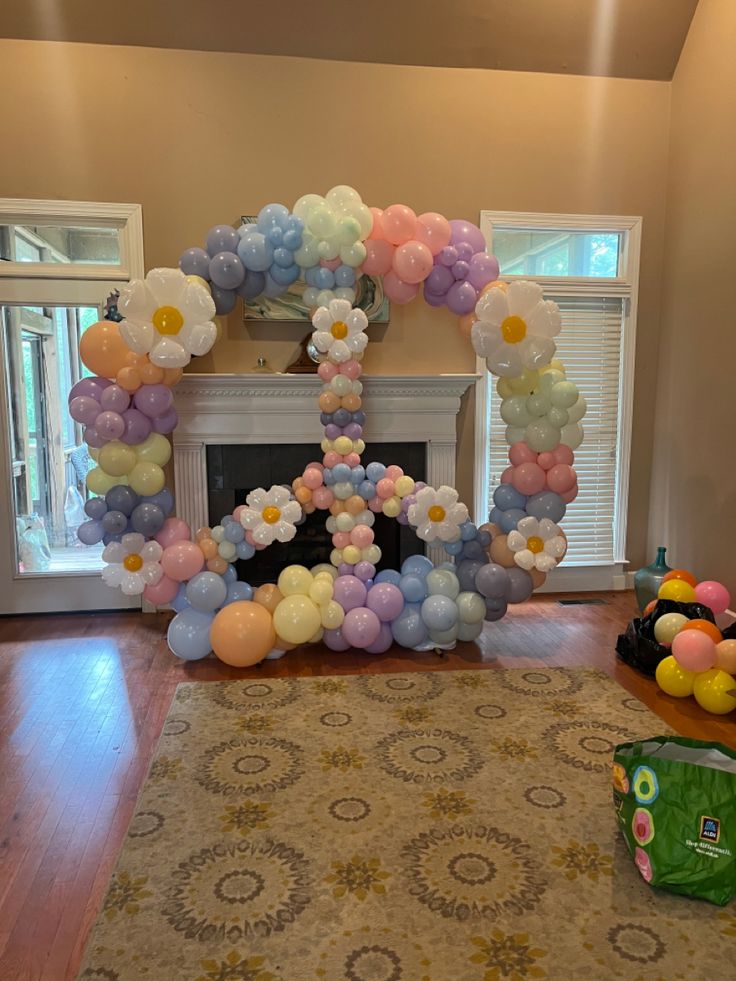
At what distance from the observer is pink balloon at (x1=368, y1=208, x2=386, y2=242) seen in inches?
132

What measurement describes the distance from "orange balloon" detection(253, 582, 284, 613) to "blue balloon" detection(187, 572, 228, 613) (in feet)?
0.57

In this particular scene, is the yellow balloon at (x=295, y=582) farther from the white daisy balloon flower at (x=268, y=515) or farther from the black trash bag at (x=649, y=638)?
the black trash bag at (x=649, y=638)

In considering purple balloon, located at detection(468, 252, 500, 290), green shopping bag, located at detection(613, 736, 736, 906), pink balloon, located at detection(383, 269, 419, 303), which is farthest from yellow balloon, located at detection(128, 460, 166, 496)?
green shopping bag, located at detection(613, 736, 736, 906)

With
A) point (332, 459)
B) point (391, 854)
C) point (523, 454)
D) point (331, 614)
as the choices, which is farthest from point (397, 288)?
point (391, 854)

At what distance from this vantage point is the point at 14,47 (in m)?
3.79

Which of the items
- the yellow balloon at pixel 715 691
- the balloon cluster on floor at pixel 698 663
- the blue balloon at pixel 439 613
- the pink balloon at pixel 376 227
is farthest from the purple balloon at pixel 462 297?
the yellow balloon at pixel 715 691

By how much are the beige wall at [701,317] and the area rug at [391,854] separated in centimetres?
153

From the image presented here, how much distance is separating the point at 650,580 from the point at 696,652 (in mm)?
993

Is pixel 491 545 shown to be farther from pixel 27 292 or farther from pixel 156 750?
pixel 27 292

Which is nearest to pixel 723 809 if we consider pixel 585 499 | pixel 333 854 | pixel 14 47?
pixel 333 854

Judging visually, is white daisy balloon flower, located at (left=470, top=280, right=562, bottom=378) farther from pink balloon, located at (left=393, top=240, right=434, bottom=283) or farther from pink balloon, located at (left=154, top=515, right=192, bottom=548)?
pink balloon, located at (left=154, top=515, right=192, bottom=548)

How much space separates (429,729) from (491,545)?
1.10 m

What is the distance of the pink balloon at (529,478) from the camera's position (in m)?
3.43

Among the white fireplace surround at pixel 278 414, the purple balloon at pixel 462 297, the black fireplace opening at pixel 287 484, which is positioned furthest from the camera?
the black fireplace opening at pixel 287 484
